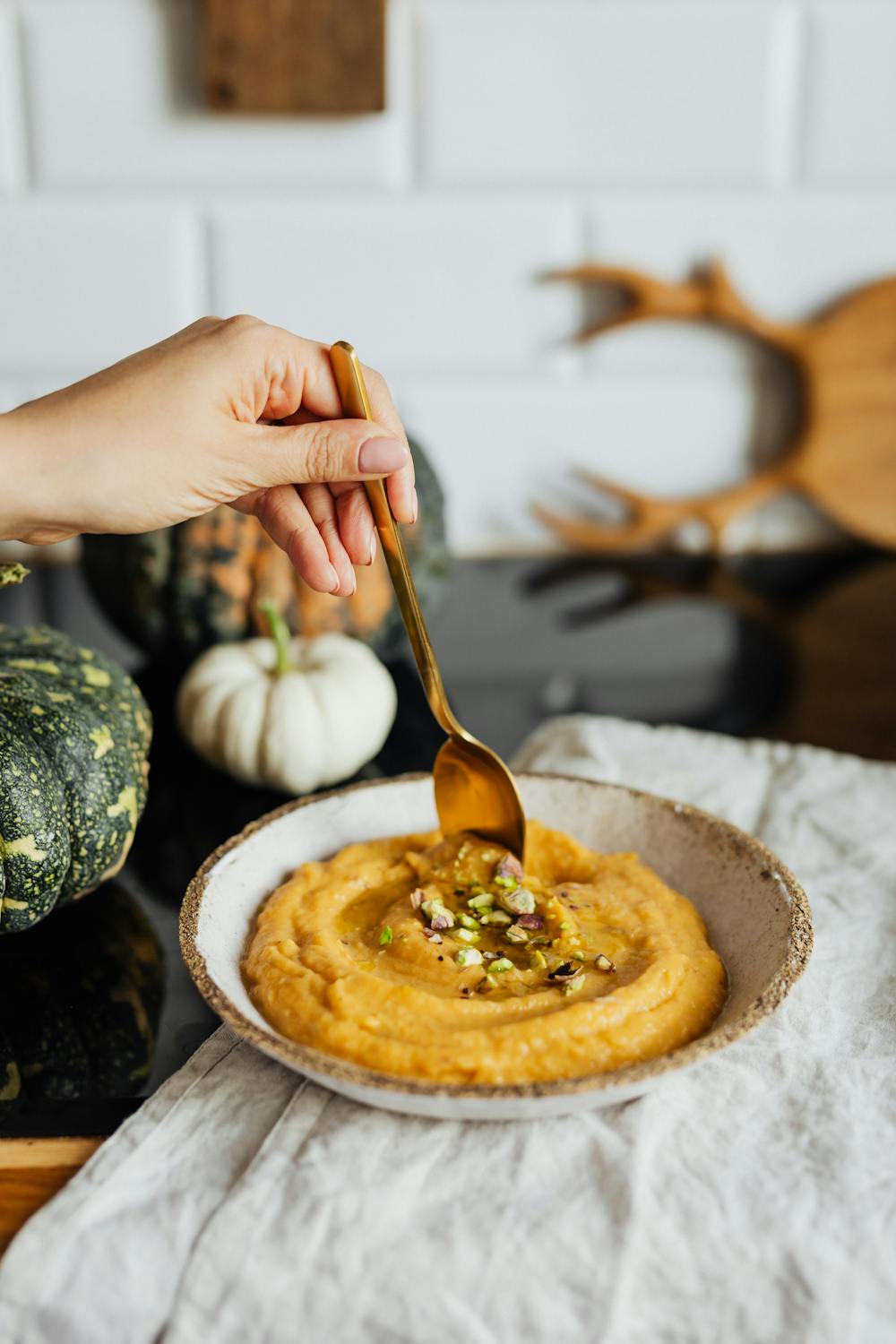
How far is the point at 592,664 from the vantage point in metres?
1.82

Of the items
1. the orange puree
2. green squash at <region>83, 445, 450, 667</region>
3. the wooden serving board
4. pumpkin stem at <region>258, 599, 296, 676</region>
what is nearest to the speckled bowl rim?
the orange puree

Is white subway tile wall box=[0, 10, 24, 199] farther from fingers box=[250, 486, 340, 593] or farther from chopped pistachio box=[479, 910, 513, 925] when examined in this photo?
chopped pistachio box=[479, 910, 513, 925]

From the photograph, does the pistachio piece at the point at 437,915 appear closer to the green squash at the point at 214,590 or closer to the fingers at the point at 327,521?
the fingers at the point at 327,521

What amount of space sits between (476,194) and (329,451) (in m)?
1.16

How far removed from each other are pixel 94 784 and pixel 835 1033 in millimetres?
688

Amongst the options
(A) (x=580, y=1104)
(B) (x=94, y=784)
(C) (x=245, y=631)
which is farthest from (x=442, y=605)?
(A) (x=580, y=1104)

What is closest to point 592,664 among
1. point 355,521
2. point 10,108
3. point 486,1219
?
point 355,521

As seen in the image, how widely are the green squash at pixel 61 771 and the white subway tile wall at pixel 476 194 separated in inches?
37.3

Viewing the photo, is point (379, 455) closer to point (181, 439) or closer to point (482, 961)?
point (181, 439)

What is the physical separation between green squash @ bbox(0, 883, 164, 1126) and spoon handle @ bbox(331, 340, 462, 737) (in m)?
0.35

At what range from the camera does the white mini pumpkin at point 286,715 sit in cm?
146

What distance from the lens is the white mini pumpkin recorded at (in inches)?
57.3

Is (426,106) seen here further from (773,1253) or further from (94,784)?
(773,1253)

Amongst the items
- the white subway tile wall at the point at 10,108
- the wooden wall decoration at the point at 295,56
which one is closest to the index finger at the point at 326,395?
the wooden wall decoration at the point at 295,56
